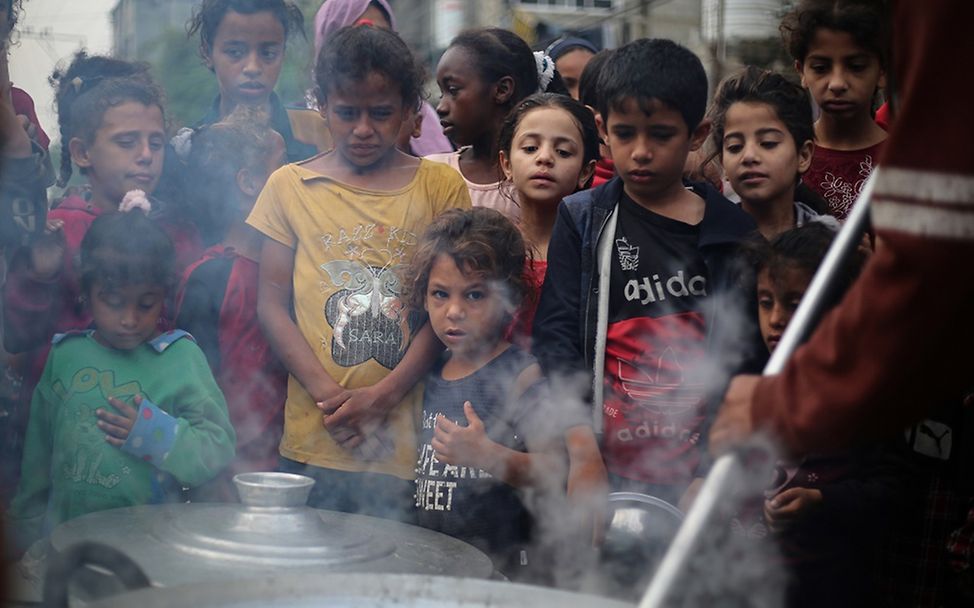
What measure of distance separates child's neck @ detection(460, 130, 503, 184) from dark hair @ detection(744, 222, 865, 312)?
1.23 m

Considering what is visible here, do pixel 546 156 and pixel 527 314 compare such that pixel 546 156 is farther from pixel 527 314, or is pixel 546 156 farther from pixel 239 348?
pixel 239 348

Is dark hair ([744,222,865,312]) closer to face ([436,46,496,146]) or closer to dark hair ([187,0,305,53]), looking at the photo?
face ([436,46,496,146])

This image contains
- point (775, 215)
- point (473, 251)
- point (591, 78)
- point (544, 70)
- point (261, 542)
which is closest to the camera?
point (261, 542)

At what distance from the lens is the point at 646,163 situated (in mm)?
3072

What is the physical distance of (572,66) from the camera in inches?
200

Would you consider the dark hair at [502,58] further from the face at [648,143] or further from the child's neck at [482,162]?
the face at [648,143]

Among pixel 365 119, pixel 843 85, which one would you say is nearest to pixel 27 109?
pixel 365 119

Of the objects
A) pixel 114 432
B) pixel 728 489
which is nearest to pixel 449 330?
pixel 114 432

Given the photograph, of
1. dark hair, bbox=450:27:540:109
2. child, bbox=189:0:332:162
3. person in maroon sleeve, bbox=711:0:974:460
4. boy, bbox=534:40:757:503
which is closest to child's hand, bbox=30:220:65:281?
child, bbox=189:0:332:162

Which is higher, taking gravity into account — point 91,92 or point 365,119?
point 91,92

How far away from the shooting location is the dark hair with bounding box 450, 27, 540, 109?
406cm

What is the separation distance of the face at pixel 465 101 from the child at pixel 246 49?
601mm

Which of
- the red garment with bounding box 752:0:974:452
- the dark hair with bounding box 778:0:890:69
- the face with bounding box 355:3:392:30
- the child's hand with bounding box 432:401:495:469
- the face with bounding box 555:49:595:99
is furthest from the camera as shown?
the face with bounding box 555:49:595:99

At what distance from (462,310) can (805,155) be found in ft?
3.88
